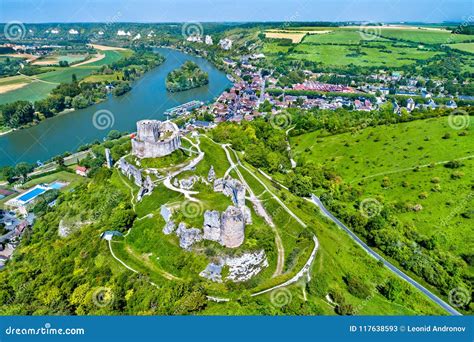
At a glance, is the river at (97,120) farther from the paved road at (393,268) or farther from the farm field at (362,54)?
the paved road at (393,268)

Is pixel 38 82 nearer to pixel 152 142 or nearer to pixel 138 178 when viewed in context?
pixel 152 142

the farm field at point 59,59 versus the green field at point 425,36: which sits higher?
the green field at point 425,36

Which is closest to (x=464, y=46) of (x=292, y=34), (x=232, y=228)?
(x=292, y=34)

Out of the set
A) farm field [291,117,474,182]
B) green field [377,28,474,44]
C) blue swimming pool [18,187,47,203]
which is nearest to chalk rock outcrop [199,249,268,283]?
farm field [291,117,474,182]

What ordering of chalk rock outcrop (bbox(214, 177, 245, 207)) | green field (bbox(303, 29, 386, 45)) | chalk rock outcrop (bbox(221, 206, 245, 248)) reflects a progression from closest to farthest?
chalk rock outcrop (bbox(221, 206, 245, 248)) → chalk rock outcrop (bbox(214, 177, 245, 207)) → green field (bbox(303, 29, 386, 45))

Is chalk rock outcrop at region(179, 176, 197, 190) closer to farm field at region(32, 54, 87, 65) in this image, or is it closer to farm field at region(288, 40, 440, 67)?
farm field at region(288, 40, 440, 67)

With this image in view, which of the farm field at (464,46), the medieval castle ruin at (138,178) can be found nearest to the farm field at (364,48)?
the farm field at (464,46)
